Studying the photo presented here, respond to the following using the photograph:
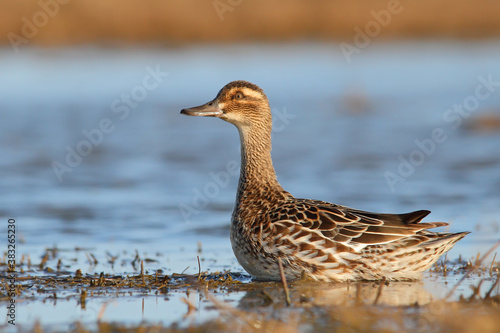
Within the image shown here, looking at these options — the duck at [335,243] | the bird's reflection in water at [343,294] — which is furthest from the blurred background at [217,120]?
the bird's reflection in water at [343,294]

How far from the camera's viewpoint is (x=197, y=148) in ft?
55.4

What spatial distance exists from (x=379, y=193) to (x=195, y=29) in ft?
66.5

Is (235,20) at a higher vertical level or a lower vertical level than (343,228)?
higher

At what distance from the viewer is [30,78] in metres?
25.5

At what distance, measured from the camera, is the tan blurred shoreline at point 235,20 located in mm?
30016

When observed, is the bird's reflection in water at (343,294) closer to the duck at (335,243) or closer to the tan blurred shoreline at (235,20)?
the duck at (335,243)

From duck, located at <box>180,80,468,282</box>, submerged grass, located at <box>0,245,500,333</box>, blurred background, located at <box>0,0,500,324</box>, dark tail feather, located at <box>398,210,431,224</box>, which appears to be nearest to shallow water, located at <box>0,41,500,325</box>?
blurred background, located at <box>0,0,500,324</box>

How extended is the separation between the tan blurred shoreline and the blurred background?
0.07 metres

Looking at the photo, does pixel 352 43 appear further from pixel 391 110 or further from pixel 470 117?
pixel 470 117

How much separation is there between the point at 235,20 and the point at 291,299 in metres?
26.3

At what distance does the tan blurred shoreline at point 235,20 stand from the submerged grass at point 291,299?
2224 cm

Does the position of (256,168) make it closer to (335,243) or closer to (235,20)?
(335,243)

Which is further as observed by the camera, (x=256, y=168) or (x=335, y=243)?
(x=256, y=168)

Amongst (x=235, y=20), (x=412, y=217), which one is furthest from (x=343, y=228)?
(x=235, y=20)
